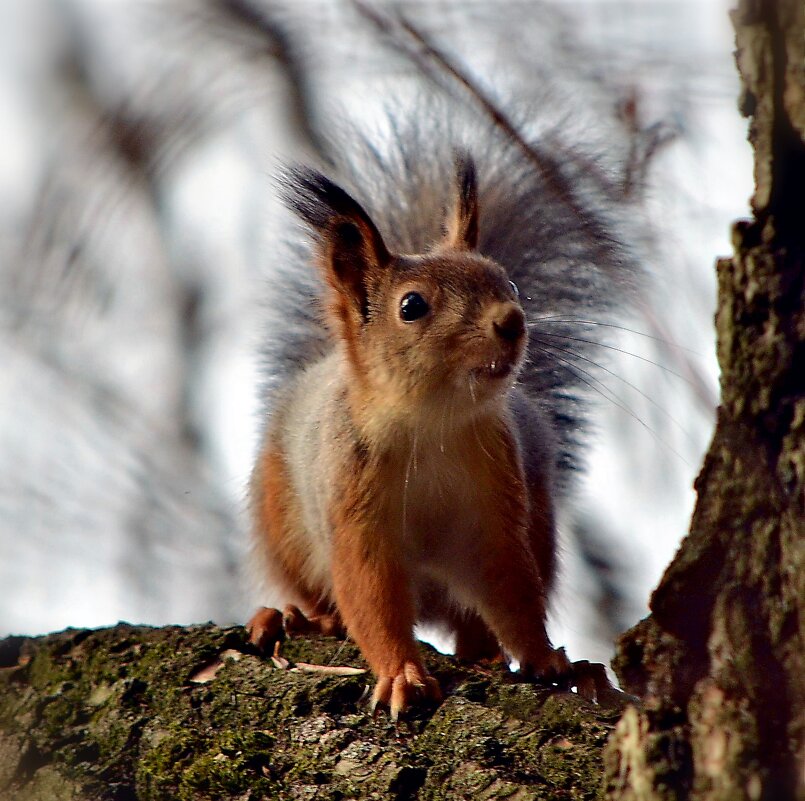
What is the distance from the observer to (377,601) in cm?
254

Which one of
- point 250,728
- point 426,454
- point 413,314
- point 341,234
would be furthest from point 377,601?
point 341,234

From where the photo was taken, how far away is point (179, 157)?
3840mm

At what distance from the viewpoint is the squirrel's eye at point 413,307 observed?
8.67 feet

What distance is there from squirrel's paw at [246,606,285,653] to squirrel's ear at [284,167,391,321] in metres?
0.83

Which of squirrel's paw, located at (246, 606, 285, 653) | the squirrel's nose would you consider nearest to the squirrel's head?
Answer: the squirrel's nose

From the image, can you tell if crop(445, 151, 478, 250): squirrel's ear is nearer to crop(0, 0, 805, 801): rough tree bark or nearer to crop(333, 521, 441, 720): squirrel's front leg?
crop(333, 521, 441, 720): squirrel's front leg

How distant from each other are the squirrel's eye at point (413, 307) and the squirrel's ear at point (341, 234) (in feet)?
0.57

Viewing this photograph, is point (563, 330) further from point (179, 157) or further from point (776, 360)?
point (776, 360)

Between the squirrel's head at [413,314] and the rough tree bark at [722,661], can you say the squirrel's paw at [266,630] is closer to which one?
the rough tree bark at [722,661]

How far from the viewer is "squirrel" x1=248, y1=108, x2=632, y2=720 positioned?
8.36ft

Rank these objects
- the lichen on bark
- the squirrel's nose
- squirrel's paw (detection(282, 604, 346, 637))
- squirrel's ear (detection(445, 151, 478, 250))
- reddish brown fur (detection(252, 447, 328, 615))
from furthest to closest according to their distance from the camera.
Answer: reddish brown fur (detection(252, 447, 328, 615))
squirrel's ear (detection(445, 151, 478, 250))
squirrel's paw (detection(282, 604, 346, 637))
the squirrel's nose
the lichen on bark

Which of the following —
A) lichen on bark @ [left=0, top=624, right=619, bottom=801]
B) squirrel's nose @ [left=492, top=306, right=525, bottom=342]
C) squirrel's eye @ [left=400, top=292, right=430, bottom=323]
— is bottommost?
lichen on bark @ [left=0, top=624, right=619, bottom=801]

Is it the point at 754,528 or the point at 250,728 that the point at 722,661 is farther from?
the point at 250,728

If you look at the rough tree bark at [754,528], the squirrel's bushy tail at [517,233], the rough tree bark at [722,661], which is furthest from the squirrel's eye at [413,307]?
the rough tree bark at [754,528]
